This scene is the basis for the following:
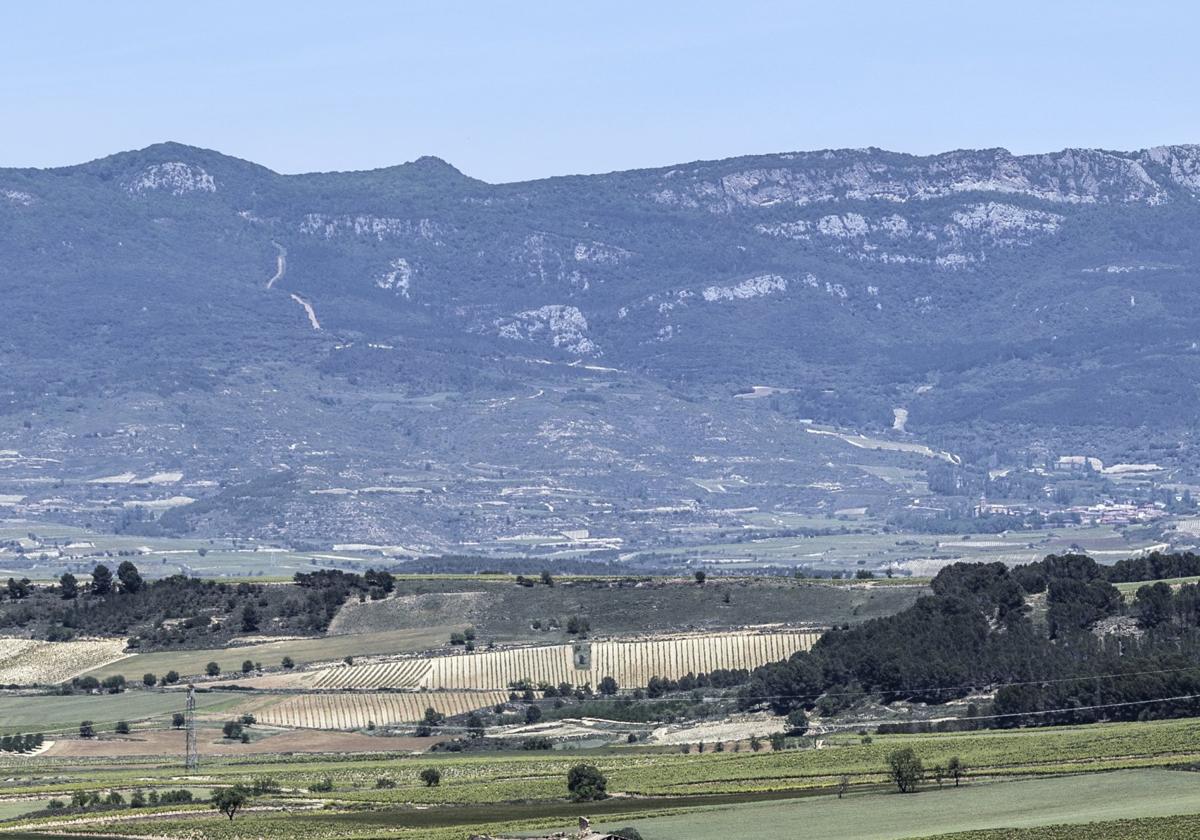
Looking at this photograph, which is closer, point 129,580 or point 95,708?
point 95,708

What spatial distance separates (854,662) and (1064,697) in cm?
1776

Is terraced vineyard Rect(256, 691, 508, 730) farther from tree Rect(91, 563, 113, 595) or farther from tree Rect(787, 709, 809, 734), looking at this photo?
tree Rect(91, 563, 113, 595)

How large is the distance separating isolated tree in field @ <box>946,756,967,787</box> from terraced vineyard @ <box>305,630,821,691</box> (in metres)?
52.9

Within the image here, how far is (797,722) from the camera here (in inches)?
5325

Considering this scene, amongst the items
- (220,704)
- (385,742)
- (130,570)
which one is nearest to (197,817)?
(385,742)

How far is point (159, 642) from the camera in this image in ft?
587

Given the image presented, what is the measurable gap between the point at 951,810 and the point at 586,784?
1754 cm

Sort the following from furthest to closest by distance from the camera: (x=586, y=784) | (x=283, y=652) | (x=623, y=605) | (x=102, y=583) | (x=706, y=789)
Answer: (x=102, y=583) < (x=623, y=605) < (x=283, y=652) < (x=706, y=789) < (x=586, y=784)

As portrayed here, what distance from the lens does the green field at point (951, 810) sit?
88125mm

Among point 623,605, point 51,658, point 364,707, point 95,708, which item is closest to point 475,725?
point 364,707

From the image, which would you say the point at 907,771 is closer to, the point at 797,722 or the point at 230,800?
the point at 230,800

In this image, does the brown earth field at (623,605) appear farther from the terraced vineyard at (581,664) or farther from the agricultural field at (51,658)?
the agricultural field at (51,658)

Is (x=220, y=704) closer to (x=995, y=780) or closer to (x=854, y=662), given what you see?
(x=854, y=662)

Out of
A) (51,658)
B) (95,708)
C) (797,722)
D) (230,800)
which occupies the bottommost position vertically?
(230,800)
